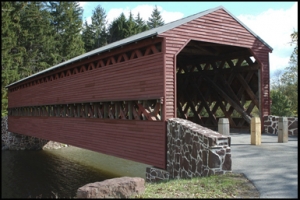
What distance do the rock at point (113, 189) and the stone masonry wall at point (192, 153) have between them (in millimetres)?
1839

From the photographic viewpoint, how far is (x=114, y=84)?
1124 cm

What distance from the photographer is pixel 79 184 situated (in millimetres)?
13070

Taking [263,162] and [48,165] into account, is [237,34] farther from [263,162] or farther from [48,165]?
[48,165]

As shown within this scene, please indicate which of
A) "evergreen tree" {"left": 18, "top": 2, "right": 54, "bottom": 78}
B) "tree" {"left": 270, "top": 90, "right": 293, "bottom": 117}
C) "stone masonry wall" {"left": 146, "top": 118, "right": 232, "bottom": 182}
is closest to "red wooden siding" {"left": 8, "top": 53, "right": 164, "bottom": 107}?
"stone masonry wall" {"left": 146, "top": 118, "right": 232, "bottom": 182}

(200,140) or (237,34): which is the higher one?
(237,34)

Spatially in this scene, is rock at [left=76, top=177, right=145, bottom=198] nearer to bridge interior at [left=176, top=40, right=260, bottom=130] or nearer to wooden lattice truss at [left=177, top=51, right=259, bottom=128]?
bridge interior at [left=176, top=40, right=260, bottom=130]

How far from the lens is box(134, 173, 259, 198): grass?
222 inches

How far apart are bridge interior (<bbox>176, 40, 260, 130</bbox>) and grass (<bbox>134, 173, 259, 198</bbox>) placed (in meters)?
6.76

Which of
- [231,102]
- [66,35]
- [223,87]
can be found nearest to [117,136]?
[231,102]

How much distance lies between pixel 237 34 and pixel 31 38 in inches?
1034

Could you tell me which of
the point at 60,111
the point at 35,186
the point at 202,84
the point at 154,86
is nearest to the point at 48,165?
the point at 60,111

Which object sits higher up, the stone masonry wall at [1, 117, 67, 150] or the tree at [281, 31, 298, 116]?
the tree at [281, 31, 298, 116]

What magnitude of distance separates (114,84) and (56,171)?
269 inches

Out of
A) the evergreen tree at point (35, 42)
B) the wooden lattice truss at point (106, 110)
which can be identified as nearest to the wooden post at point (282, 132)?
the wooden lattice truss at point (106, 110)
